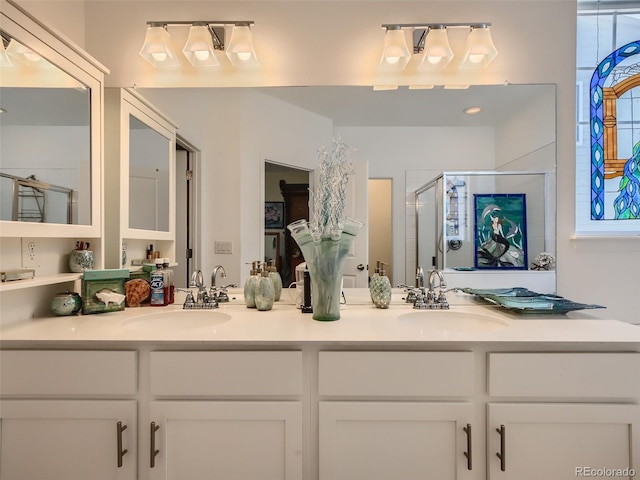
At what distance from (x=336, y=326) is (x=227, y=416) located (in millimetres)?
456

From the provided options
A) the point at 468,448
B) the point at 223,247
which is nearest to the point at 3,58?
the point at 223,247

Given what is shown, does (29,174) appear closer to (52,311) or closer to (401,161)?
(52,311)

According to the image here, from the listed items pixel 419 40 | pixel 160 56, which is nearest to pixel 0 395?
pixel 160 56

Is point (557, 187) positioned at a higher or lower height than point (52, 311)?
higher

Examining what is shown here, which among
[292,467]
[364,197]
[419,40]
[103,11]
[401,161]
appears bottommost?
[292,467]

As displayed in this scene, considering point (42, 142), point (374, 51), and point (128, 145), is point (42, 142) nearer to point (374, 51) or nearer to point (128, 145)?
point (128, 145)

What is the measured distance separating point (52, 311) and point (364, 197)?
144 cm

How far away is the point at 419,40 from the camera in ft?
5.18

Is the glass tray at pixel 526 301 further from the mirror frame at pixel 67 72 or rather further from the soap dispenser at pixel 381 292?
the mirror frame at pixel 67 72

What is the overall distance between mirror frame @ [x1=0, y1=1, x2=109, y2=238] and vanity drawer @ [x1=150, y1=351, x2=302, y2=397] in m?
0.68

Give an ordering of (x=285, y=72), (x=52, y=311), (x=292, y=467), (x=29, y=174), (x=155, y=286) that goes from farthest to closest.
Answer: (x=285, y=72)
(x=155, y=286)
(x=52, y=311)
(x=29, y=174)
(x=292, y=467)

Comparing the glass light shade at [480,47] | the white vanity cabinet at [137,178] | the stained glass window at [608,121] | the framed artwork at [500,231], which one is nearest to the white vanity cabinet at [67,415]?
the white vanity cabinet at [137,178]

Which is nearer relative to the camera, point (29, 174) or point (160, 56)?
point (29, 174)

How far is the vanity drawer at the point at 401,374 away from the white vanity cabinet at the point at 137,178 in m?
1.08
